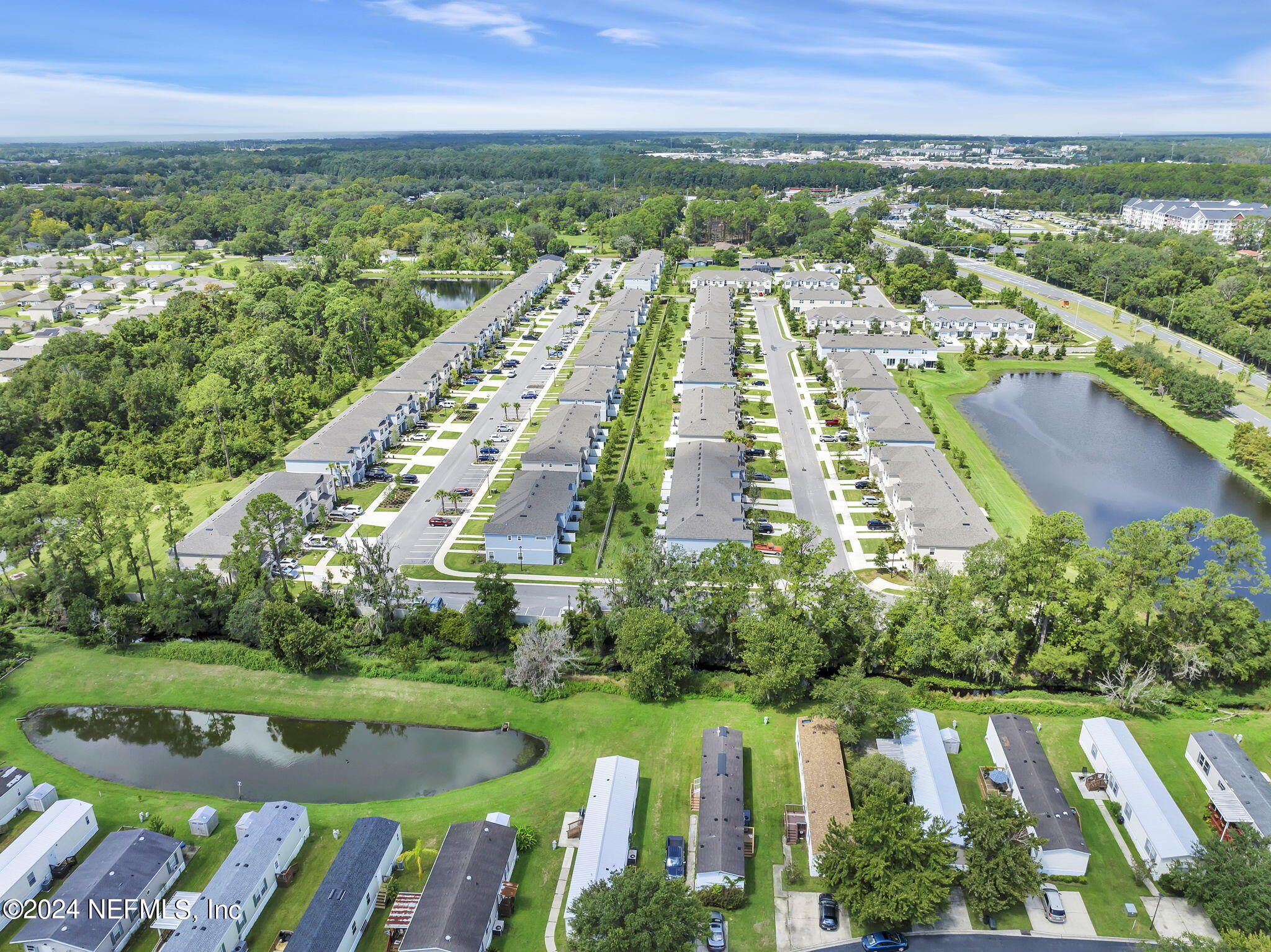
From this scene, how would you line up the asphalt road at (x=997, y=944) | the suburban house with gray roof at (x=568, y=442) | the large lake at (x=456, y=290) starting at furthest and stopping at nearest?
the large lake at (x=456, y=290), the suburban house with gray roof at (x=568, y=442), the asphalt road at (x=997, y=944)

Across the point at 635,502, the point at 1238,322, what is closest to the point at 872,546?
the point at 635,502

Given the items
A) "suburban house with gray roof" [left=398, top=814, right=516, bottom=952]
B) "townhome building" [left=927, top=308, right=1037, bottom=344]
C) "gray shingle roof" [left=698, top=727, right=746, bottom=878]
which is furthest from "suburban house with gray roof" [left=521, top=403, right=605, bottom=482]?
"townhome building" [left=927, top=308, right=1037, bottom=344]

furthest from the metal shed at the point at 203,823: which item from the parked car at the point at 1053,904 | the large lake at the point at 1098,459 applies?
the large lake at the point at 1098,459

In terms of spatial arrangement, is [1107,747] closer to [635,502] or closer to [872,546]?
[872,546]

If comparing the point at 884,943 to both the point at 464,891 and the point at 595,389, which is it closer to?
the point at 464,891

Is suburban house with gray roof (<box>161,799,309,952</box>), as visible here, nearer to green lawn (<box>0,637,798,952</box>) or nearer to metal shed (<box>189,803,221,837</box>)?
green lawn (<box>0,637,798,952</box>)

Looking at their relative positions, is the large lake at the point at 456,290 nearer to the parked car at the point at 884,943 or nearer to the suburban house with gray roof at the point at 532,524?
the suburban house with gray roof at the point at 532,524
